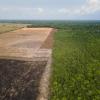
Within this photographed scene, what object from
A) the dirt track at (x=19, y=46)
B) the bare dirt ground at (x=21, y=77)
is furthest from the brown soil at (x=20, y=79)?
the dirt track at (x=19, y=46)

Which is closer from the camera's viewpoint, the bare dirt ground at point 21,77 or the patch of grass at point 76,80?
the patch of grass at point 76,80

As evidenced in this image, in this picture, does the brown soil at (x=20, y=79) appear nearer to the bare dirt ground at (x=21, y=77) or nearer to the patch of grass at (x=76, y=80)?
the bare dirt ground at (x=21, y=77)

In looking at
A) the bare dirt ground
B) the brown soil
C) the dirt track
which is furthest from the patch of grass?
the dirt track

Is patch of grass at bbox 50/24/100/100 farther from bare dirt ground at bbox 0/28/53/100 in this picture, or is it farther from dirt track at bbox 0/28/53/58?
dirt track at bbox 0/28/53/58

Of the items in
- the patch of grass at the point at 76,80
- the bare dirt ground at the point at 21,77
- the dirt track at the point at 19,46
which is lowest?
the dirt track at the point at 19,46

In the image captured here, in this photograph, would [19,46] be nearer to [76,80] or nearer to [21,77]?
[21,77]

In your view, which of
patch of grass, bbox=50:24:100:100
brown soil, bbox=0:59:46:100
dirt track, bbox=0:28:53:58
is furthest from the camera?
dirt track, bbox=0:28:53:58

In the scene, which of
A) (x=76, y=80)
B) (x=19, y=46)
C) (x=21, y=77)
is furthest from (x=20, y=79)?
(x=19, y=46)

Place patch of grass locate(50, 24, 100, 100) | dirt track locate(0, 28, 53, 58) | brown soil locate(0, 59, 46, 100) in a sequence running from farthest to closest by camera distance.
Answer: dirt track locate(0, 28, 53, 58), brown soil locate(0, 59, 46, 100), patch of grass locate(50, 24, 100, 100)
